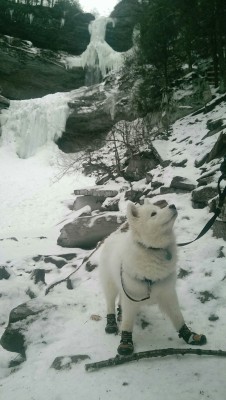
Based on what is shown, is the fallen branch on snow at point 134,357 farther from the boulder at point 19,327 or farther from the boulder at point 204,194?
the boulder at point 204,194

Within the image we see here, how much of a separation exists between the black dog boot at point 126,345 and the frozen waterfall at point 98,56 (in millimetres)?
28130

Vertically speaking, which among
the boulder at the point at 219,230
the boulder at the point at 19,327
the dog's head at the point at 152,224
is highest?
the dog's head at the point at 152,224

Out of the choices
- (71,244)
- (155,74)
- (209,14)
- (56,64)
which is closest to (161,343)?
(71,244)

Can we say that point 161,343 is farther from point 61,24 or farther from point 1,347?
→ point 61,24

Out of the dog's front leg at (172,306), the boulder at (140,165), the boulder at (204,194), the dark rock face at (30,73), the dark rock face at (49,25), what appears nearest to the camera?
the dog's front leg at (172,306)

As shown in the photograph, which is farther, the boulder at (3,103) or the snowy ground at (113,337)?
the boulder at (3,103)

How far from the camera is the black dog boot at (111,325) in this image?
12.3 ft

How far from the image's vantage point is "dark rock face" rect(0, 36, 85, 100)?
29.1 meters

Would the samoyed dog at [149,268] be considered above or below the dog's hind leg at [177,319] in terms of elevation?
above

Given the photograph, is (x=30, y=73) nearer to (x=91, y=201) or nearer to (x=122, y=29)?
(x=122, y=29)

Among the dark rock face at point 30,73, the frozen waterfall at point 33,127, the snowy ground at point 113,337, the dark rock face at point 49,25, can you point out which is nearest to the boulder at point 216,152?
the snowy ground at point 113,337

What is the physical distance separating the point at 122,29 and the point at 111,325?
31298mm

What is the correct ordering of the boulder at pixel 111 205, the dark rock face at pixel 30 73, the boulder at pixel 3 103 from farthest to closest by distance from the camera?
the dark rock face at pixel 30 73
the boulder at pixel 3 103
the boulder at pixel 111 205

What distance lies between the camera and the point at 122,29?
3000cm
